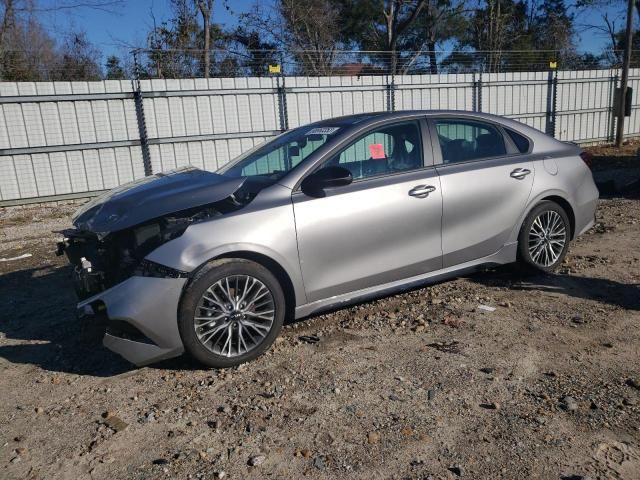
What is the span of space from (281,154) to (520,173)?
6.93 ft

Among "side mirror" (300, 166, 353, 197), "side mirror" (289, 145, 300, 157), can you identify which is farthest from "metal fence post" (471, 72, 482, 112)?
"side mirror" (300, 166, 353, 197)

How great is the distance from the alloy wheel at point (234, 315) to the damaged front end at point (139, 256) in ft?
0.60

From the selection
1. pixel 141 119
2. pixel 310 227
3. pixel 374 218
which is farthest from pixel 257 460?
pixel 141 119

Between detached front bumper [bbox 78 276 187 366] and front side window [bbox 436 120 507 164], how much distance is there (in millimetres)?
2500

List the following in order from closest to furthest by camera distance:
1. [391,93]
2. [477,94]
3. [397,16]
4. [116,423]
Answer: [116,423], [391,93], [477,94], [397,16]

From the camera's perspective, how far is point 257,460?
2.72 metres

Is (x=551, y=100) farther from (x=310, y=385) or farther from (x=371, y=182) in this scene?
(x=310, y=385)

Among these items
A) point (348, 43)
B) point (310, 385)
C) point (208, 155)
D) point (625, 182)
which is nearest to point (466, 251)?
point (310, 385)

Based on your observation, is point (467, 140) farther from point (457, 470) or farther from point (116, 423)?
point (116, 423)

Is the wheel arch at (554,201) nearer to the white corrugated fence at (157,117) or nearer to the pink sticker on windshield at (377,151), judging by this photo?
the pink sticker on windshield at (377,151)

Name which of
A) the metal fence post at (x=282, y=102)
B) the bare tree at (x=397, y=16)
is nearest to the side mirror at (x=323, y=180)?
the metal fence post at (x=282, y=102)

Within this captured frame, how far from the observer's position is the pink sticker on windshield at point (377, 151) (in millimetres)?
4379

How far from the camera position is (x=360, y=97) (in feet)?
46.0

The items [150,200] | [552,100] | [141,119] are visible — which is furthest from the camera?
[552,100]
